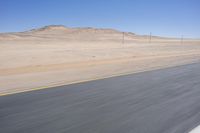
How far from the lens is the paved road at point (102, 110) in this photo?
16.3ft

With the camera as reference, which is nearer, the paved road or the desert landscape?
the paved road

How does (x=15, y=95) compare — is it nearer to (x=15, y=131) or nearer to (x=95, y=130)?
(x=15, y=131)

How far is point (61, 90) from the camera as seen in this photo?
8758 mm

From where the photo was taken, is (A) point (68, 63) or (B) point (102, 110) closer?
(B) point (102, 110)

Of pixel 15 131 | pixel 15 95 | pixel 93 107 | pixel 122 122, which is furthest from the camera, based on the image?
pixel 15 95

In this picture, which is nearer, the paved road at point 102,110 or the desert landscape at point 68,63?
the paved road at point 102,110

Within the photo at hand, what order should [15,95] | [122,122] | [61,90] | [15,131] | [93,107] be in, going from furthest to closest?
[61,90] < [15,95] < [93,107] < [122,122] < [15,131]

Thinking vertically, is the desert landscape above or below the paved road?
below

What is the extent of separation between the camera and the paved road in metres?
4.98

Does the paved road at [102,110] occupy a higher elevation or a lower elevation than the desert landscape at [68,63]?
higher

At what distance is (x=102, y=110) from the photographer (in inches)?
Answer: 241

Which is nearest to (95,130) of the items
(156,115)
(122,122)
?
(122,122)

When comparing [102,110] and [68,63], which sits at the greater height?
[102,110]

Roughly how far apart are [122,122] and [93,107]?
4.25 ft
